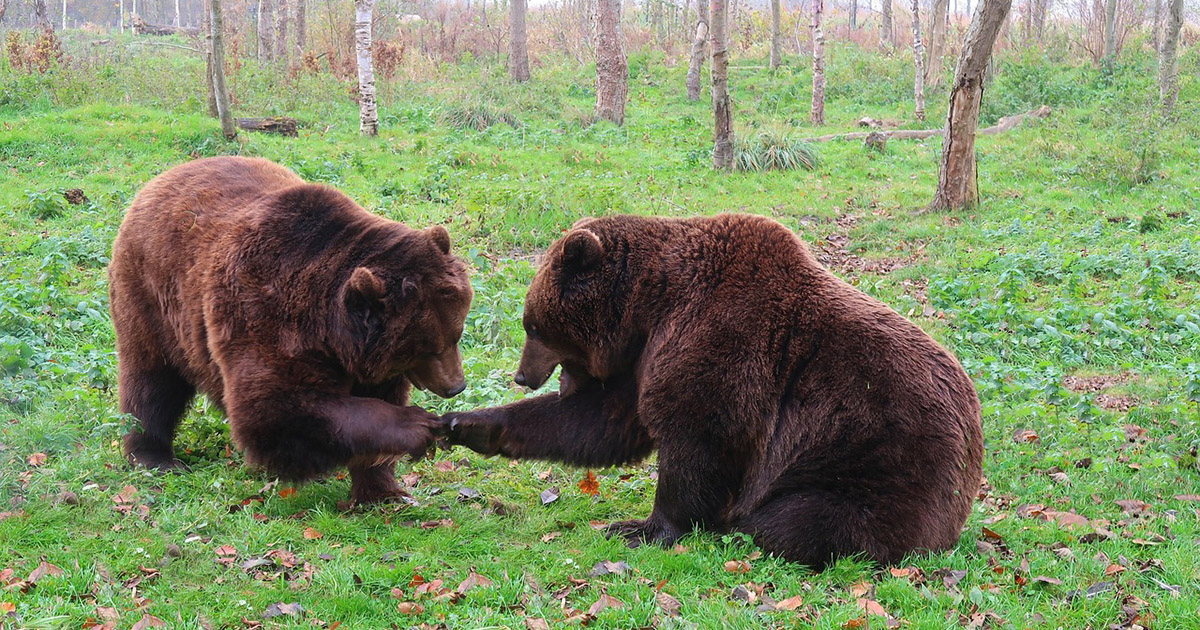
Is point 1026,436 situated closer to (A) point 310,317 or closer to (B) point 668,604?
(B) point 668,604

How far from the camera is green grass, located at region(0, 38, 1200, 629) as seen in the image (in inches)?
183

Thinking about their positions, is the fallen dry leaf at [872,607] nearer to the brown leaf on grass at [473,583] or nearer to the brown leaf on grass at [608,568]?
the brown leaf on grass at [608,568]

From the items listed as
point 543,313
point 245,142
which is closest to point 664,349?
point 543,313

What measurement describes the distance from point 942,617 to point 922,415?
1.02 metres

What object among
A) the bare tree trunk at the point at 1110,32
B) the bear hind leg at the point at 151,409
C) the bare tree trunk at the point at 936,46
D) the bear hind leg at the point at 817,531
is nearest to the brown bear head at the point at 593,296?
the bear hind leg at the point at 817,531

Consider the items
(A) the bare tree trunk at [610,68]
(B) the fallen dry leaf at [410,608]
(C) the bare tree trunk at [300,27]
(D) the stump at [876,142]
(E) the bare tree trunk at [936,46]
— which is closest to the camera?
(B) the fallen dry leaf at [410,608]

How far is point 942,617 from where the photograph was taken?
436 centimetres

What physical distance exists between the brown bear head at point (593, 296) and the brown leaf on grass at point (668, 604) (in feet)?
4.79

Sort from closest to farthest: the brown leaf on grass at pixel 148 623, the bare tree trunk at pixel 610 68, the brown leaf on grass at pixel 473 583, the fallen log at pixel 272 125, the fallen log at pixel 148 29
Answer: the brown leaf on grass at pixel 148 623 < the brown leaf on grass at pixel 473 583 < the fallen log at pixel 272 125 < the bare tree trunk at pixel 610 68 < the fallen log at pixel 148 29

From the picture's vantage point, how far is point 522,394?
7957 mm

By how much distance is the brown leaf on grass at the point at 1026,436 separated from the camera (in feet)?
24.0

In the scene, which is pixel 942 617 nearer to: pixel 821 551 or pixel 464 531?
pixel 821 551

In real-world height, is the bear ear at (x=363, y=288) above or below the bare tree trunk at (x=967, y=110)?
below

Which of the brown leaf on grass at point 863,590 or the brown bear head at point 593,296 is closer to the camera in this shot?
the brown leaf on grass at point 863,590
